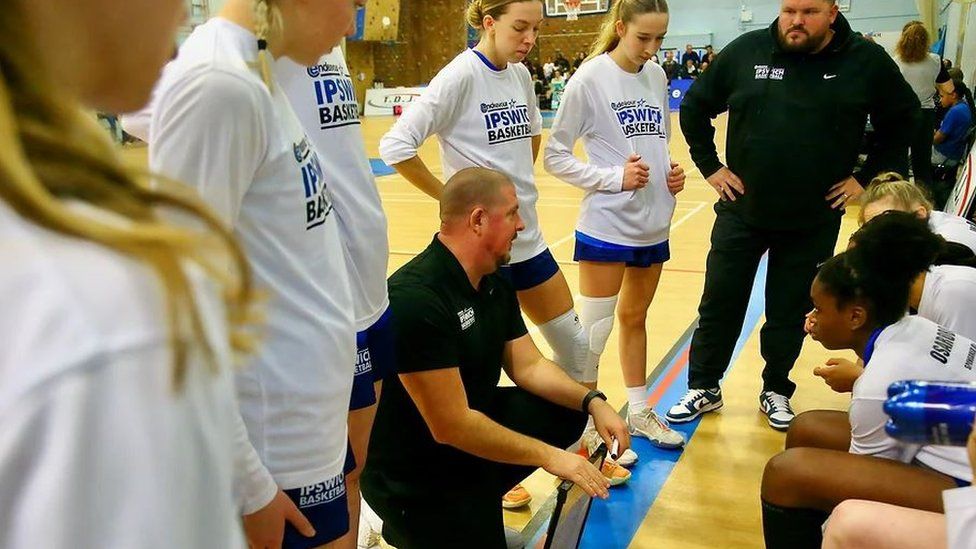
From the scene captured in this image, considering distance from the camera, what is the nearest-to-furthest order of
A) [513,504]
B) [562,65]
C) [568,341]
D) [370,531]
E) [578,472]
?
[578,472]
[370,531]
[513,504]
[568,341]
[562,65]

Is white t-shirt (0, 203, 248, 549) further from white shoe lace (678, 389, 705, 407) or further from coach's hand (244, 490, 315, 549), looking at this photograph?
white shoe lace (678, 389, 705, 407)

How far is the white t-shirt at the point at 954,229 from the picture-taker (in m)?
2.75

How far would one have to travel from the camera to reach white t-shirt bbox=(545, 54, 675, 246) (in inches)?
117

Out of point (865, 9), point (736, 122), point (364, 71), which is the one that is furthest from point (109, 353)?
point (865, 9)

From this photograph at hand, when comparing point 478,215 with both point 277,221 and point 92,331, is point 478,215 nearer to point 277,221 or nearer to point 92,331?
point 277,221

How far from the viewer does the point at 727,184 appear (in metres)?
3.33

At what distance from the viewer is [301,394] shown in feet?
4.11

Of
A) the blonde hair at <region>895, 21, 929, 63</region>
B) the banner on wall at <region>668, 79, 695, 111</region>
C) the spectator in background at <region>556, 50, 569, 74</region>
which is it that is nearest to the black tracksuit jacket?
the blonde hair at <region>895, 21, 929, 63</region>

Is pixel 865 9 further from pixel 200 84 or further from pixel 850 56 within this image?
pixel 200 84

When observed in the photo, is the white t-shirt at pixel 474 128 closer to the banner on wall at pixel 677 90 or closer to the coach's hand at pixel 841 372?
the coach's hand at pixel 841 372

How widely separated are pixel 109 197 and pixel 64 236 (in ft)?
0.16

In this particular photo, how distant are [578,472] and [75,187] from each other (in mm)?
1692

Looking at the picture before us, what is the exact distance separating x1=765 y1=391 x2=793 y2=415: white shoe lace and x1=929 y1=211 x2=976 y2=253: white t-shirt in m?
0.91

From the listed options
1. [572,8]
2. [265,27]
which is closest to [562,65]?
[572,8]
